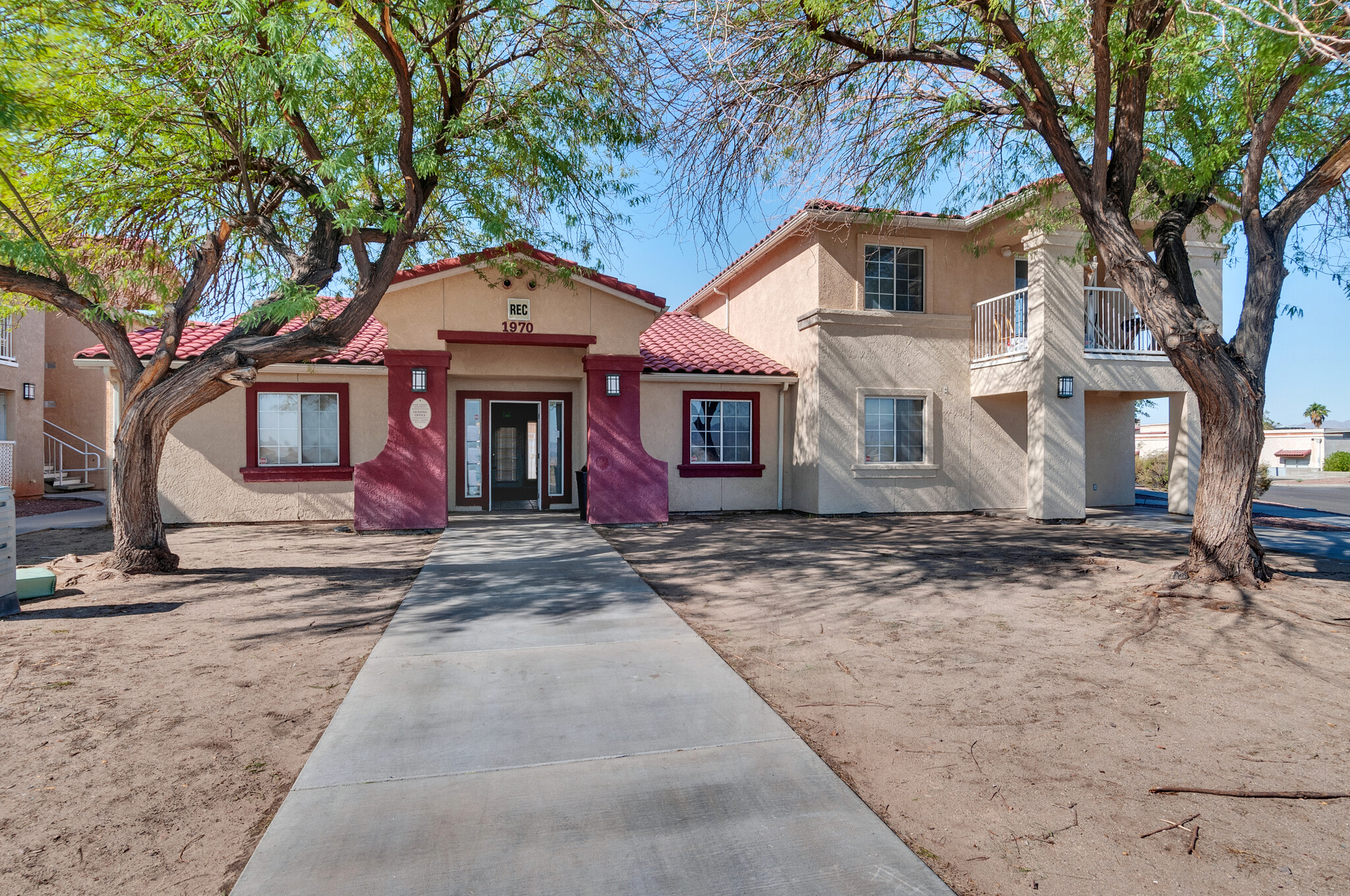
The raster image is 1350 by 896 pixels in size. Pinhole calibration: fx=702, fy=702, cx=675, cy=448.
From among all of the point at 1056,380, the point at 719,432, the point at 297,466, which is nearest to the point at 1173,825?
the point at 1056,380

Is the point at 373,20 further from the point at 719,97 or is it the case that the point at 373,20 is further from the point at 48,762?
the point at 48,762

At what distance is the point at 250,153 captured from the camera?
27.5 feet

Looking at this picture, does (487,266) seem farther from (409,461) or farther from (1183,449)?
(1183,449)

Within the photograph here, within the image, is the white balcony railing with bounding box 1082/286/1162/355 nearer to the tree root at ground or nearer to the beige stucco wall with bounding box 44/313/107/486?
the tree root at ground

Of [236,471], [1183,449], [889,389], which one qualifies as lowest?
[236,471]

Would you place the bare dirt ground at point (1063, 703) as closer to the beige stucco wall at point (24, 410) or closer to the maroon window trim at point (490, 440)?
the maroon window trim at point (490, 440)

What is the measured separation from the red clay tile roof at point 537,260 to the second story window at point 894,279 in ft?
14.7

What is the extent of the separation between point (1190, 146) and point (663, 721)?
28.1 feet

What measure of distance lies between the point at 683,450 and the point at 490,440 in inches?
149

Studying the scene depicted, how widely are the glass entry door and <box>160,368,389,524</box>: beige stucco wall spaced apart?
2050mm

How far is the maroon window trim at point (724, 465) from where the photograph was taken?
1380 cm

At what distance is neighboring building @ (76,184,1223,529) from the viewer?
37.6 ft

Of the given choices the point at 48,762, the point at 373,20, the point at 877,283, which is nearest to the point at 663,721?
the point at 48,762

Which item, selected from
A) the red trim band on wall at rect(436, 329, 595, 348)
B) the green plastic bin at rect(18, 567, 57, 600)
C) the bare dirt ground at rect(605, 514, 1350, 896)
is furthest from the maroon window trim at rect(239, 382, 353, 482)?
the bare dirt ground at rect(605, 514, 1350, 896)
